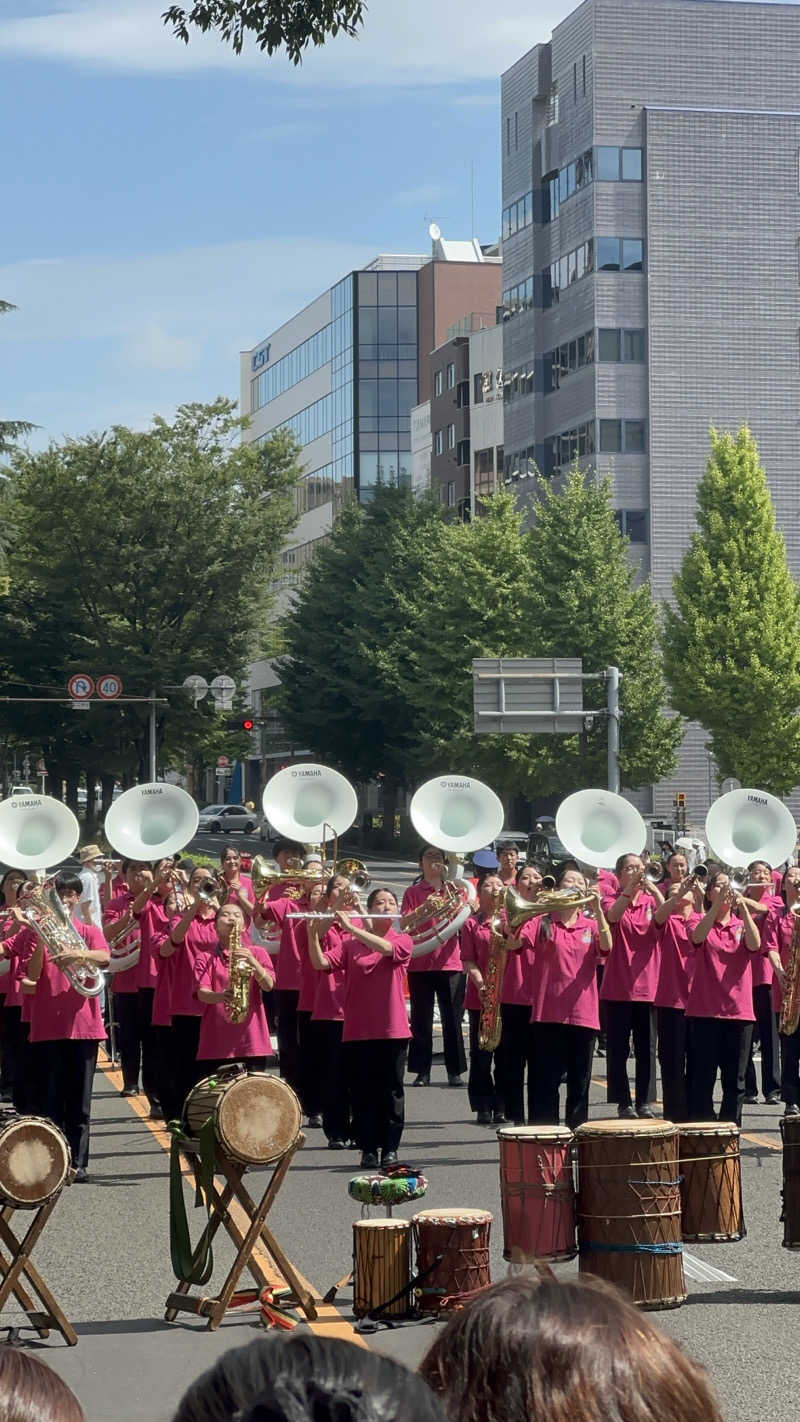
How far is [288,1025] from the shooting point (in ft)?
47.5

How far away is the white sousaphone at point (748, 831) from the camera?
46.6ft

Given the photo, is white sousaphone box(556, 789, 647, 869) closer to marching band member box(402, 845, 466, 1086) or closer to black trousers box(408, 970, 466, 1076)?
marching band member box(402, 845, 466, 1086)

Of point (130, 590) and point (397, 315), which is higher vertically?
point (397, 315)

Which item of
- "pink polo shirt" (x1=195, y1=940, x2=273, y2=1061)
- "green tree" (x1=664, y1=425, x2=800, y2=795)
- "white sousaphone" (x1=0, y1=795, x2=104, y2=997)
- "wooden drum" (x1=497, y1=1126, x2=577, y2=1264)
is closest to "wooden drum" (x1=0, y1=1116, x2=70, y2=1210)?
"wooden drum" (x1=497, y1=1126, x2=577, y2=1264)

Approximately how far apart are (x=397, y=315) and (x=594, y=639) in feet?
170

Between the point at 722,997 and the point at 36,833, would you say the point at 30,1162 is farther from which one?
the point at 36,833

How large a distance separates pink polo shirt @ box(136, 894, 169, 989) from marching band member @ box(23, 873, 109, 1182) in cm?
234

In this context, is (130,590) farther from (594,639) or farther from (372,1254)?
(372,1254)

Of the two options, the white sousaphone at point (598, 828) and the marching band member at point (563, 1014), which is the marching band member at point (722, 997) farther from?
the white sousaphone at point (598, 828)

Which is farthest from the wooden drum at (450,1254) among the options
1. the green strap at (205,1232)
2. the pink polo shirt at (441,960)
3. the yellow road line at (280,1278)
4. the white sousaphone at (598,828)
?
the pink polo shirt at (441,960)

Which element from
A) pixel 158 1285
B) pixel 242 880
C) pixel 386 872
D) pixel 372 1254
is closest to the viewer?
pixel 372 1254

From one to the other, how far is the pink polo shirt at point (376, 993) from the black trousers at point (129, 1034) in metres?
3.52

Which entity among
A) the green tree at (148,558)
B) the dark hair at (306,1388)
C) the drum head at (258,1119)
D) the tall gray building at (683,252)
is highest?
the tall gray building at (683,252)

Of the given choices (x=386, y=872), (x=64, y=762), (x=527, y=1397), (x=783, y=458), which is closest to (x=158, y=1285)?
(x=527, y=1397)
